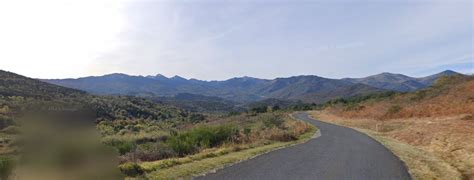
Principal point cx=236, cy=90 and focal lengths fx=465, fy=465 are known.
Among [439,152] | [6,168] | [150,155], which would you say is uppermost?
[6,168]

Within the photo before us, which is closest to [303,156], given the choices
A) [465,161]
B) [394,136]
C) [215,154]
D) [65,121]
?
[215,154]

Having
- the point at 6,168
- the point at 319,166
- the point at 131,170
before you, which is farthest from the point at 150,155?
the point at 6,168

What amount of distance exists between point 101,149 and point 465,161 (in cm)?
1440

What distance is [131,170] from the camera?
12727mm

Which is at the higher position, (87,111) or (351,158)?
(87,111)

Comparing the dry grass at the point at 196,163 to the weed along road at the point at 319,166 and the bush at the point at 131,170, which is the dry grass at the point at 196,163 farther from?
the weed along road at the point at 319,166

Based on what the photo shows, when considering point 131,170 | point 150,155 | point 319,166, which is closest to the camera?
point 131,170

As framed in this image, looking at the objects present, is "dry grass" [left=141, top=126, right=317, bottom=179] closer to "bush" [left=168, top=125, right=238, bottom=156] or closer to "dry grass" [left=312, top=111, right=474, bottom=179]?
"bush" [left=168, top=125, right=238, bottom=156]

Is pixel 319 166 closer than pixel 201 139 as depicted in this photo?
Yes

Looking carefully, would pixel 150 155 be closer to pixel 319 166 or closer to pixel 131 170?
pixel 131 170

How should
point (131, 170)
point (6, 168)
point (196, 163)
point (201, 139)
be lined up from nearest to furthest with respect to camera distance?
point (6, 168)
point (131, 170)
point (196, 163)
point (201, 139)

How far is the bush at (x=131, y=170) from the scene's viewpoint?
12.4 metres

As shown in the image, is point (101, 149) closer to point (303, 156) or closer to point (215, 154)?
point (215, 154)

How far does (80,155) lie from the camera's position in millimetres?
9953
